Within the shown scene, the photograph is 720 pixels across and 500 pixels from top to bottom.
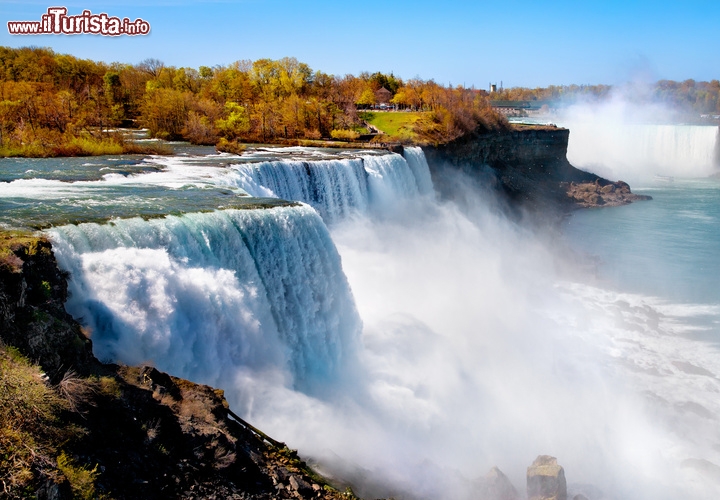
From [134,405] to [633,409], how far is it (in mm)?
11960

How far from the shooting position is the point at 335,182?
21812 mm

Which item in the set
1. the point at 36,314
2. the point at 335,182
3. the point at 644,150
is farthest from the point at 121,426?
the point at 644,150

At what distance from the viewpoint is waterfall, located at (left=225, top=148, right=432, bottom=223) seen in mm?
18955

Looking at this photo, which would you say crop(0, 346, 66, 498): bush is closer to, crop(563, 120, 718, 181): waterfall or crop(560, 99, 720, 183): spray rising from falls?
crop(560, 99, 720, 183): spray rising from falls

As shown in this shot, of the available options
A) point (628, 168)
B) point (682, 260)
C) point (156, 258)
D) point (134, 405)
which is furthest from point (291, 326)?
point (628, 168)

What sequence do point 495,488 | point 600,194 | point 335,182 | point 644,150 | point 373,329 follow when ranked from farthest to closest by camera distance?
point 644,150 < point 600,194 < point 335,182 < point 373,329 < point 495,488

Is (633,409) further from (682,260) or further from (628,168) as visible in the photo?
(628,168)

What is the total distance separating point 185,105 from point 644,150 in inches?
1785

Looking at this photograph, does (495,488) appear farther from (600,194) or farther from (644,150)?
(644,150)

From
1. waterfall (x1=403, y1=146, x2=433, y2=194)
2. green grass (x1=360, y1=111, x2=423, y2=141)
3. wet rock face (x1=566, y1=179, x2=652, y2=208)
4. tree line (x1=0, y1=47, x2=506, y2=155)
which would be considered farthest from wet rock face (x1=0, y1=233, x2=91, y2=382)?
wet rock face (x1=566, y1=179, x2=652, y2=208)

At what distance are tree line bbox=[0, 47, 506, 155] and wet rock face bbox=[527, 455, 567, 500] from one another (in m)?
21.8

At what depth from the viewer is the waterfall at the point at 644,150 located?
178ft

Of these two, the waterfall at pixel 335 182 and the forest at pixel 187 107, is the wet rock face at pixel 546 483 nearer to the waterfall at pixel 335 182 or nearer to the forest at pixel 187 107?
the waterfall at pixel 335 182

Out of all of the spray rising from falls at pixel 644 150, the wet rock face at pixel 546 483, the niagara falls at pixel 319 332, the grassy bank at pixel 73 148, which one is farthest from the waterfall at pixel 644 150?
the wet rock face at pixel 546 483
